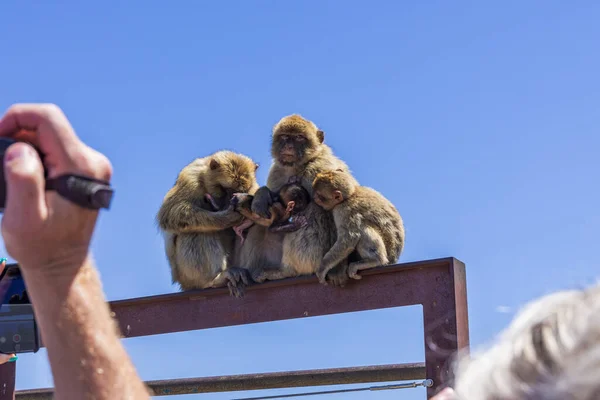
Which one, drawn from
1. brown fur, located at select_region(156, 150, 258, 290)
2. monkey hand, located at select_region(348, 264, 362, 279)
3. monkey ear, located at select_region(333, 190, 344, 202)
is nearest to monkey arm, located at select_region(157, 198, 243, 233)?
brown fur, located at select_region(156, 150, 258, 290)

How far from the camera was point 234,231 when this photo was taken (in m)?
7.20

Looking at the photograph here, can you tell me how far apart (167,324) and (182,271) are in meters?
1.32

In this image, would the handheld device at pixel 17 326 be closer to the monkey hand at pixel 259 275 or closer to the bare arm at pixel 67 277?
the bare arm at pixel 67 277

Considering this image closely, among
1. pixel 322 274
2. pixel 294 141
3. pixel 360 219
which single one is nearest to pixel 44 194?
pixel 322 274

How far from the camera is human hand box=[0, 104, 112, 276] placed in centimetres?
111

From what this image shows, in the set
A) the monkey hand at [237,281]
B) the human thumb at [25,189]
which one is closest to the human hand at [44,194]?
the human thumb at [25,189]

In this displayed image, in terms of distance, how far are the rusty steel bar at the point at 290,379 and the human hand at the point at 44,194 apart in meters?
3.89

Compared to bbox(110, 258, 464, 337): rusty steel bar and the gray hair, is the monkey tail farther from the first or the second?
the gray hair

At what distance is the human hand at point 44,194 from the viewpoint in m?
1.11

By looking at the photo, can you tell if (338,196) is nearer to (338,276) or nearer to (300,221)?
(300,221)

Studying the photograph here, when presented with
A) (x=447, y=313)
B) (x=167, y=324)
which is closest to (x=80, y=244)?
(x=447, y=313)

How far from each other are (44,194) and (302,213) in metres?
5.53

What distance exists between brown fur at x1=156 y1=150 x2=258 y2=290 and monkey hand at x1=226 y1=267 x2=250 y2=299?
0.25 m

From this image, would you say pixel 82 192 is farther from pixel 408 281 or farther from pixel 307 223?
pixel 307 223
